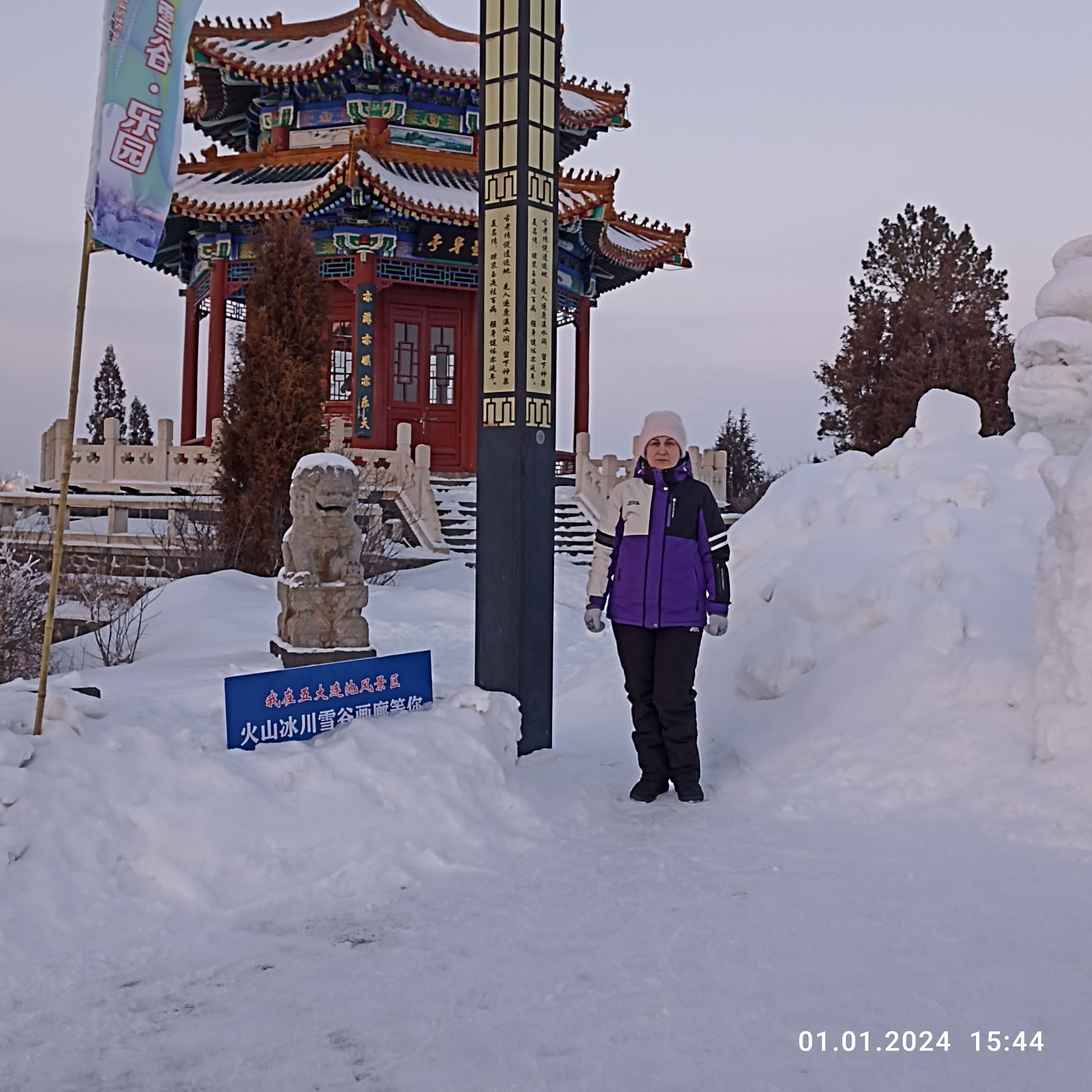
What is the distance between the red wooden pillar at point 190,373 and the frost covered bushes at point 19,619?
10331mm

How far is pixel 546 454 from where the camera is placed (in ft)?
16.5

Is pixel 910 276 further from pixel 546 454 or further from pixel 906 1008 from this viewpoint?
pixel 906 1008

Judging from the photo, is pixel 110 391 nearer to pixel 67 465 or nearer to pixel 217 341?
pixel 217 341

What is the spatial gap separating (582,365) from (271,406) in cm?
736

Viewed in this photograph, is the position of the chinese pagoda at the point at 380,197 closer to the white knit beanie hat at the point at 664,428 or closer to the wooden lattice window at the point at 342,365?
the wooden lattice window at the point at 342,365

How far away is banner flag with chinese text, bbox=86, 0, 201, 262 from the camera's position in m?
3.72

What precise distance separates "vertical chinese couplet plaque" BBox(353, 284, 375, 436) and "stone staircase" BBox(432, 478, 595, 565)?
1448mm

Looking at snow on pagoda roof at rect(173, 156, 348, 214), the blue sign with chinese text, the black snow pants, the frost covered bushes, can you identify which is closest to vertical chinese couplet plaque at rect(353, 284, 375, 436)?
snow on pagoda roof at rect(173, 156, 348, 214)

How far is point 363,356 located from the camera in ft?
52.6

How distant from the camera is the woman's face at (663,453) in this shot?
182 inches

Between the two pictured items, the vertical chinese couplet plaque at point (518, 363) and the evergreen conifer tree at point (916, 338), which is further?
the evergreen conifer tree at point (916, 338)

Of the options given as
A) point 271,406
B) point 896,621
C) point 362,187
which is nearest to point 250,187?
point 362,187

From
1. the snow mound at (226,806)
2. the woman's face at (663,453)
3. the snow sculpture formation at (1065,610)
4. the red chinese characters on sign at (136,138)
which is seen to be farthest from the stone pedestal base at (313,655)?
the snow sculpture formation at (1065,610)

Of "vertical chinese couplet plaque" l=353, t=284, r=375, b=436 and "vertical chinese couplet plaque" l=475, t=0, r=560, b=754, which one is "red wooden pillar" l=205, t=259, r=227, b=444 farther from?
"vertical chinese couplet plaque" l=475, t=0, r=560, b=754
